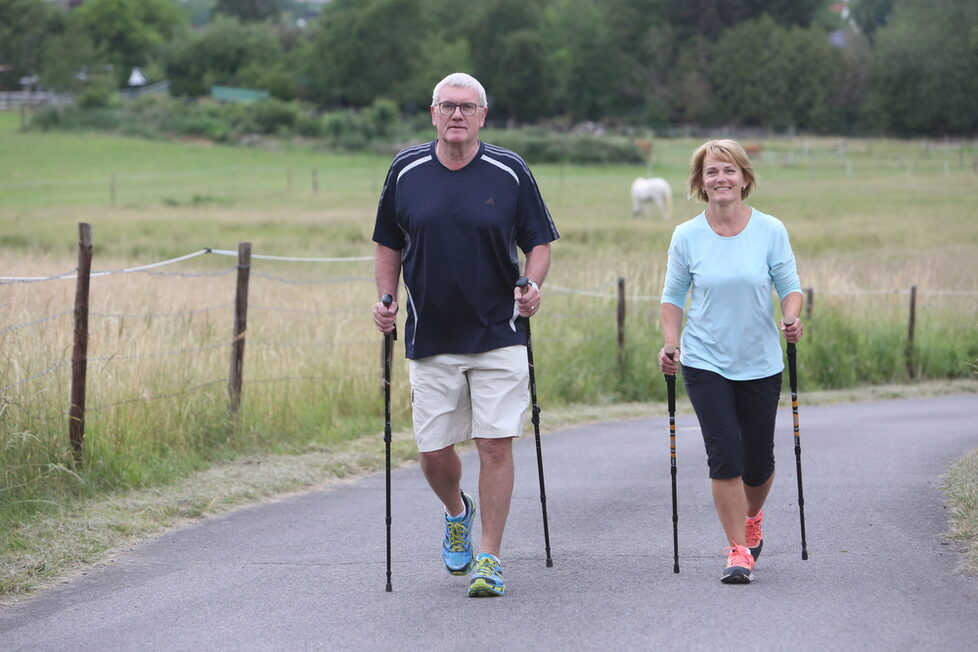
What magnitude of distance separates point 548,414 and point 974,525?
23.2ft

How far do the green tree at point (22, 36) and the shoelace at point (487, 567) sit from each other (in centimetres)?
11384

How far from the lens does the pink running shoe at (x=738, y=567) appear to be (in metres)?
6.47

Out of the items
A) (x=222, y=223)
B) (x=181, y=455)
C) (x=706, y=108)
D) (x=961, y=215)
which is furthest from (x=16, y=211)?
(x=706, y=108)

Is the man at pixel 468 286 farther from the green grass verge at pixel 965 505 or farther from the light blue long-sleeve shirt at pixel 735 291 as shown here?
the green grass verge at pixel 965 505

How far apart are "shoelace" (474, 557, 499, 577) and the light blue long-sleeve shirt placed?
1267 mm

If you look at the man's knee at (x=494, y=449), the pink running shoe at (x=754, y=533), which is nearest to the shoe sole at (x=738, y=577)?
the pink running shoe at (x=754, y=533)

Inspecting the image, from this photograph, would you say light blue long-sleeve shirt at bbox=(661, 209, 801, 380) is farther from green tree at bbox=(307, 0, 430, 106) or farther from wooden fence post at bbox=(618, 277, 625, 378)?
green tree at bbox=(307, 0, 430, 106)

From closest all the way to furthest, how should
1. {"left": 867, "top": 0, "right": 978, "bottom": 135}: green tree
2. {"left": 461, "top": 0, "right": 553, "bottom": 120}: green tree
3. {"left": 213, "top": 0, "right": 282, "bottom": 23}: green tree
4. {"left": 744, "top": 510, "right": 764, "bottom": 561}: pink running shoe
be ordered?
{"left": 744, "top": 510, "right": 764, "bottom": 561}: pink running shoe < {"left": 867, "top": 0, "right": 978, "bottom": 135}: green tree < {"left": 461, "top": 0, "right": 553, "bottom": 120}: green tree < {"left": 213, "top": 0, "right": 282, "bottom": 23}: green tree

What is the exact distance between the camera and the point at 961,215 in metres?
38.0

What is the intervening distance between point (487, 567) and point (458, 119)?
6.52ft

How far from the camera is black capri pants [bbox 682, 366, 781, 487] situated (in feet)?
21.6

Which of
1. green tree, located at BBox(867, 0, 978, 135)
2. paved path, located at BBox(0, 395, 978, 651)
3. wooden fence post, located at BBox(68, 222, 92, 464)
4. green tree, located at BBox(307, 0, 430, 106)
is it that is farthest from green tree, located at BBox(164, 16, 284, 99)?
paved path, located at BBox(0, 395, 978, 651)

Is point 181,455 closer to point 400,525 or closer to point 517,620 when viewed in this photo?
point 400,525

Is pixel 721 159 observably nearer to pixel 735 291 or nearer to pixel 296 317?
pixel 735 291
